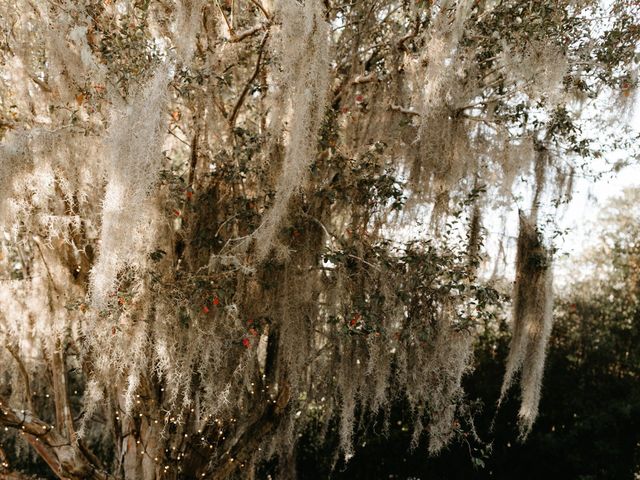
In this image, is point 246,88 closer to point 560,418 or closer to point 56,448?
point 56,448

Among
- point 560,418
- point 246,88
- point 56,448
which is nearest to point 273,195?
point 246,88

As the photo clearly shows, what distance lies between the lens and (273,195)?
3674 mm

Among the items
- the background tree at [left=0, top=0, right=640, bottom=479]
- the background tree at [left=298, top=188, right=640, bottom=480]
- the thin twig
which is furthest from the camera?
the background tree at [left=298, top=188, right=640, bottom=480]

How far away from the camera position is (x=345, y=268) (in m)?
3.66

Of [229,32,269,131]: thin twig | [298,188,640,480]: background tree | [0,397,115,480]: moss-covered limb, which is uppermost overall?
[229,32,269,131]: thin twig

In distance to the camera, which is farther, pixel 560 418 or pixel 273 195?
pixel 560 418

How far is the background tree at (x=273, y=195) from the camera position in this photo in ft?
10.7

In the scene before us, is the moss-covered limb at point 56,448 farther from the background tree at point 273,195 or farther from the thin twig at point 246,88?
the thin twig at point 246,88

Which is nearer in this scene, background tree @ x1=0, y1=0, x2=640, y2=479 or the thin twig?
background tree @ x1=0, y1=0, x2=640, y2=479

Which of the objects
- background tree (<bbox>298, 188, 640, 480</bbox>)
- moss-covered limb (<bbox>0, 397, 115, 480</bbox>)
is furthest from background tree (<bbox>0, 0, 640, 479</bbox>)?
background tree (<bbox>298, 188, 640, 480</bbox>)

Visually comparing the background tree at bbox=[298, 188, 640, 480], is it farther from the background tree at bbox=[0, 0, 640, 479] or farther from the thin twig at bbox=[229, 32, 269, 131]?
the thin twig at bbox=[229, 32, 269, 131]

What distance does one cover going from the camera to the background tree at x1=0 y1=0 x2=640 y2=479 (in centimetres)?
327

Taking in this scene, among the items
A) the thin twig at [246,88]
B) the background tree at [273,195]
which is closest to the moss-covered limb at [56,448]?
the background tree at [273,195]

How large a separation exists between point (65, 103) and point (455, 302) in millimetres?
2718
